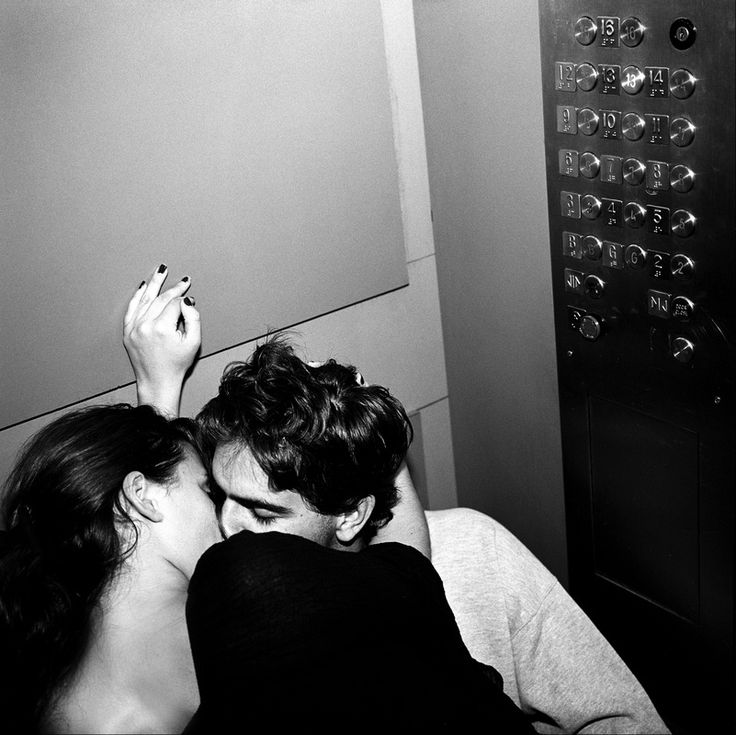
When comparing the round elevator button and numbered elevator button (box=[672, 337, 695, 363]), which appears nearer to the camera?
the round elevator button

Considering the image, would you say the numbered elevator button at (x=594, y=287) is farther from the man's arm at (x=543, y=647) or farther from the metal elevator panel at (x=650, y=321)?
the man's arm at (x=543, y=647)

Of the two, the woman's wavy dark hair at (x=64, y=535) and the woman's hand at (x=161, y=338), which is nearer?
the woman's wavy dark hair at (x=64, y=535)

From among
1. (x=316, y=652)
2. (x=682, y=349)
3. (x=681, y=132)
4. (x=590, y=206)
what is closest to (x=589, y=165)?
(x=590, y=206)

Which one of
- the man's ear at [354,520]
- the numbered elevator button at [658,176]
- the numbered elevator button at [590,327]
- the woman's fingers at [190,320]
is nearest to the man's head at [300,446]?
the man's ear at [354,520]

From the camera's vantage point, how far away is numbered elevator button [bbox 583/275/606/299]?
1.49 m

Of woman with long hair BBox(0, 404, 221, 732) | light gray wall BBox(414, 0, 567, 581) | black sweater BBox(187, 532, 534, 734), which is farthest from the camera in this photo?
light gray wall BBox(414, 0, 567, 581)

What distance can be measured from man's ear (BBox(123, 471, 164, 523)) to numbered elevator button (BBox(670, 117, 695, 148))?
2.65 feet

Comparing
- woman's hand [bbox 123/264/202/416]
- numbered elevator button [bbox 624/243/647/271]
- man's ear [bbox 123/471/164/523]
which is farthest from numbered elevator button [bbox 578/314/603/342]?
man's ear [bbox 123/471/164/523]

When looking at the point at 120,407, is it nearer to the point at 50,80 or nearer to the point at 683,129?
the point at 50,80

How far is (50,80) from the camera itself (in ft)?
4.31

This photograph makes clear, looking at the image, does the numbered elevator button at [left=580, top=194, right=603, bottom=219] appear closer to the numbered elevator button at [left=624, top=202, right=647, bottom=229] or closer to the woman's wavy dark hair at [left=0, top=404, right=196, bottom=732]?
the numbered elevator button at [left=624, top=202, right=647, bottom=229]

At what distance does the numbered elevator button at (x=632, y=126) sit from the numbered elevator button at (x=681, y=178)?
69 mm

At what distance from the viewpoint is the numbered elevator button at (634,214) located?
1.38 metres

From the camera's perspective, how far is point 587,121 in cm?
141
